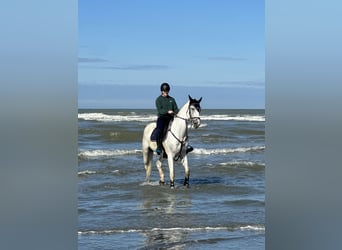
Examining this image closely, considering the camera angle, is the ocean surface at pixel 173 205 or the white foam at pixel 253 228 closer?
the ocean surface at pixel 173 205

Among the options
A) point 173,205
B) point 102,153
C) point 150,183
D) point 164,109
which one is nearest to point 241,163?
point 150,183

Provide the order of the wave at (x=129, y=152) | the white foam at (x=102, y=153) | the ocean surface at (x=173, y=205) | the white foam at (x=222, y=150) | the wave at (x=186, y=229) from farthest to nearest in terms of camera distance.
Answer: the white foam at (x=222, y=150)
the wave at (x=129, y=152)
the white foam at (x=102, y=153)
the wave at (x=186, y=229)
the ocean surface at (x=173, y=205)

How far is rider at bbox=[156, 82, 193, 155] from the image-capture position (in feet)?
36.4

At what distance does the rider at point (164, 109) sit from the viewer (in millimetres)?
11082

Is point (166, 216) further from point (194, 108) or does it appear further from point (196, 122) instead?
point (194, 108)

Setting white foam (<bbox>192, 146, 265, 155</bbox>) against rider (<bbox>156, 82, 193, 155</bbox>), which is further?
white foam (<bbox>192, 146, 265, 155</bbox>)

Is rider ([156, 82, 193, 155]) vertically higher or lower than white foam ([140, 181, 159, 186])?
higher

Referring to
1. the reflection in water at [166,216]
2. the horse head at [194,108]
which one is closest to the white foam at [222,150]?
the reflection in water at [166,216]

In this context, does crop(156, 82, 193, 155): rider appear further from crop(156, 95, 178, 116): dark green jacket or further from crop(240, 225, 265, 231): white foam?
crop(240, 225, 265, 231): white foam

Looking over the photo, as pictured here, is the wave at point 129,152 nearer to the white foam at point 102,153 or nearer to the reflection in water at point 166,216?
the white foam at point 102,153

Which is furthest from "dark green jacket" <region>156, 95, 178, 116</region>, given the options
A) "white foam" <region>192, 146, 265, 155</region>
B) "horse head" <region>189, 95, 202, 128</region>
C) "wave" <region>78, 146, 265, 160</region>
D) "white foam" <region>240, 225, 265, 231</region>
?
"white foam" <region>192, 146, 265, 155</region>

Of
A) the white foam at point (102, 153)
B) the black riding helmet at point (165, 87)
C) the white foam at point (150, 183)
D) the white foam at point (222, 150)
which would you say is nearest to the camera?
the black riding helmet at point (165, 87)

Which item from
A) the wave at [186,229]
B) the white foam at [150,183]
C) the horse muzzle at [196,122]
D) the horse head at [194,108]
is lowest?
the white foam at [150,183]
